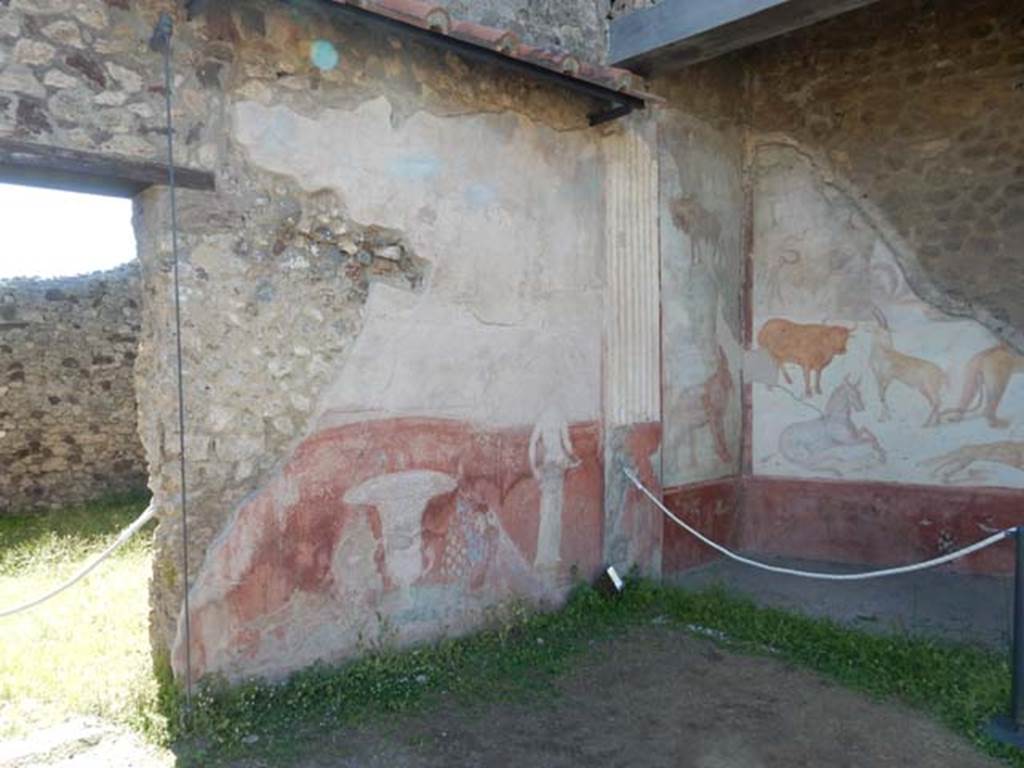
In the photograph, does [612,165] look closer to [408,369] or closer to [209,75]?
[408,369]

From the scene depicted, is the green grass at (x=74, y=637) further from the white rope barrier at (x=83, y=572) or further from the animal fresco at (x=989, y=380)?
the animal fresco at (x=989, y=380)

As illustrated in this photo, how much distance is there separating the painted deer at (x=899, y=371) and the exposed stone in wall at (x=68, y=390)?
23.3 ft

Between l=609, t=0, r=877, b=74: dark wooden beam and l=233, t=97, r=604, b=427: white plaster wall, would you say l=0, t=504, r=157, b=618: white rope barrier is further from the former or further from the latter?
l=609, t=0, r=877, b=74: dark wooden beam

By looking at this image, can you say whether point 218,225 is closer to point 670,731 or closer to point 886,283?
point 670,731

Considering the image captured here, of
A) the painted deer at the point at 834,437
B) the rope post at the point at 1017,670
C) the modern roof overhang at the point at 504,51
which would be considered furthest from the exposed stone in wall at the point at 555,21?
the rope post at the point at 1017,670

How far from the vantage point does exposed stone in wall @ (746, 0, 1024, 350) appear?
4855 mm

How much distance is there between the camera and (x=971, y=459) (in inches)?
196

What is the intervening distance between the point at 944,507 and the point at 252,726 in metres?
4.27

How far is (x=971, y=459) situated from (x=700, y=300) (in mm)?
1961

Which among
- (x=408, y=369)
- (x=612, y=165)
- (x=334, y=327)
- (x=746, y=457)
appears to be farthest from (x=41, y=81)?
(x=746, y=457)

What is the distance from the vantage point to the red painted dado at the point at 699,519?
17.0 ft

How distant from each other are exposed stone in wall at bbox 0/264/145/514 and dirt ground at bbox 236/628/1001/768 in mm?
6013

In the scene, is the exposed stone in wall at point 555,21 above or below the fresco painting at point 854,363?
above

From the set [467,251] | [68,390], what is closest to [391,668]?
[467,251]
